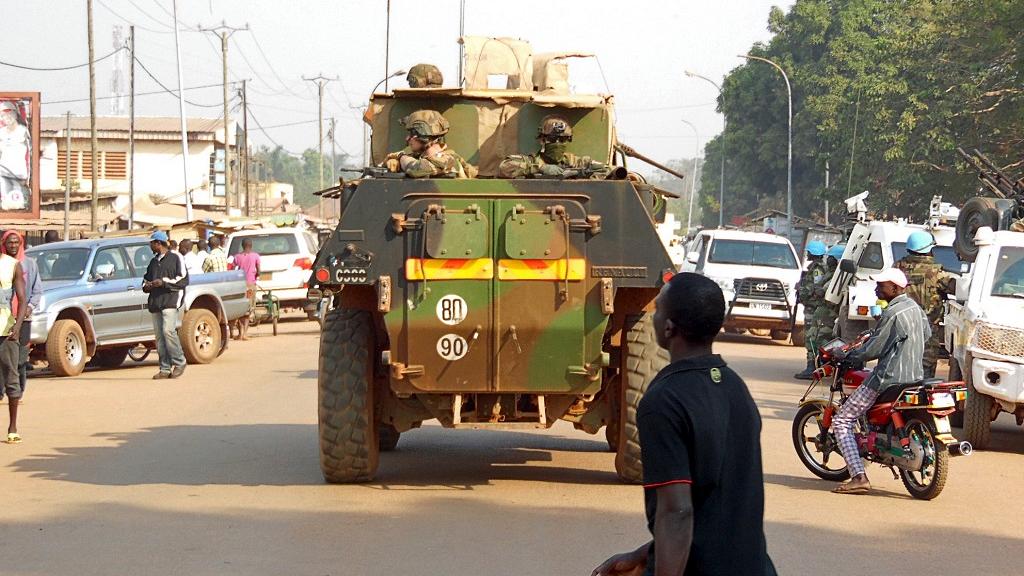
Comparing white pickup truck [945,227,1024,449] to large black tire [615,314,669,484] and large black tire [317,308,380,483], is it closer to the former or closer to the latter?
large black tire [615,314,669,484]

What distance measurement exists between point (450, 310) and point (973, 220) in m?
10.5

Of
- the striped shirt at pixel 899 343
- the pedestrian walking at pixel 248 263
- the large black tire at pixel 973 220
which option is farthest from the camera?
the pedestrian walking at pixel 248 263

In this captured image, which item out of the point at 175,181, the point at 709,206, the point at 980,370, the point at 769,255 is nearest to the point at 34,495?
the point at 980,370

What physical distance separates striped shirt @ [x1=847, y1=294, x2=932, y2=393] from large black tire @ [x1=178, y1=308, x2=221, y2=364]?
1262 cm

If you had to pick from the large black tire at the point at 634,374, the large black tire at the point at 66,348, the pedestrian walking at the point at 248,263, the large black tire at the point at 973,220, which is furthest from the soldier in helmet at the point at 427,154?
the pedestrian walking at the point at 248,263

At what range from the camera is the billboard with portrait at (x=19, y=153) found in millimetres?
34094

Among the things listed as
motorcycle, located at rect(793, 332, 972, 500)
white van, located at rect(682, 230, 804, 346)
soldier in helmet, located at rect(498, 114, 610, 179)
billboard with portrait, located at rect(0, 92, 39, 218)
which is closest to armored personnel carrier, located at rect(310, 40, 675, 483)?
soldier in helmet, located at rect(498, 114, 610, 179)

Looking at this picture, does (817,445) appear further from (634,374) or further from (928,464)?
(634,374)

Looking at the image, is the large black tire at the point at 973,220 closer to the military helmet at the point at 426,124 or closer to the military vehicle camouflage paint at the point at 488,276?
the military helmet at the point at 426,124

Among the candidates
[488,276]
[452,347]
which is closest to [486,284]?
[488,276]

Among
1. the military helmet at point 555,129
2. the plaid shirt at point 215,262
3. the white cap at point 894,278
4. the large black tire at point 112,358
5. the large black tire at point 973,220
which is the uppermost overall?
the military helmet at point 555,129

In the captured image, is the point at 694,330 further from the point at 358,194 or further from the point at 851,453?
the point at 851,453

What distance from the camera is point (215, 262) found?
958 inches

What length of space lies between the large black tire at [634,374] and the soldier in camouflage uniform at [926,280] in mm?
5870
